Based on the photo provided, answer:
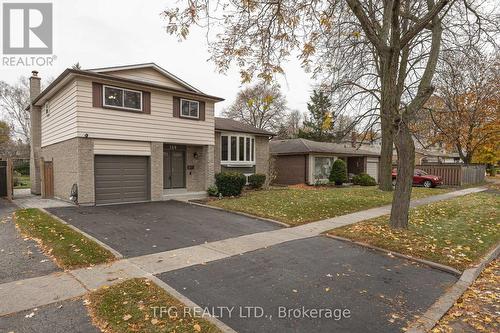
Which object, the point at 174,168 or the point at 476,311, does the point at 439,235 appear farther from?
the point at 174,168

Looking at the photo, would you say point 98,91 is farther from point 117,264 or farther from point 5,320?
point 5,320

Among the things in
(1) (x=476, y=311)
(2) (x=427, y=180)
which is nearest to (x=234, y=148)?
(1) (x=476, y=311)

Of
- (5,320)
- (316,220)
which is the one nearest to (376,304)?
(5,320)

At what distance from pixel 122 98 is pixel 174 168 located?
14.9ft

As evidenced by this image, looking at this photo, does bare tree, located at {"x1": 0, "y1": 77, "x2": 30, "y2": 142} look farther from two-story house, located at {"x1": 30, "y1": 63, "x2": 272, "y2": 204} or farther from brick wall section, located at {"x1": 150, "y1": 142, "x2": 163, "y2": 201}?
brick wall section, located at {"x1": 150, "y1": 142, "x2": 163, "y2": 201}

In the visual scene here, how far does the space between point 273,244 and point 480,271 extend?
4185 millimetres

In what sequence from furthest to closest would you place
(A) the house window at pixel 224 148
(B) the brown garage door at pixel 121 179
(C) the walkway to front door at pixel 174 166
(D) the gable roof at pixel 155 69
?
(A) the house window at pixel 224 148 < (C) the walkway to front door at pixel 174 166 < (D) the gable roof at pixel 155 69 < (B) the brown garage door at pixel 121 179

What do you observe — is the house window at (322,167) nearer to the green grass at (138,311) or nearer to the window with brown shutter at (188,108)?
the window with brown shutter at (188,108)

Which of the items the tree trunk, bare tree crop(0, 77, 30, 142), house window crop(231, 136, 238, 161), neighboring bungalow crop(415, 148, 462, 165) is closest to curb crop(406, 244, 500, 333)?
the tree trunk

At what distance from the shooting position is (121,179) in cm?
1306

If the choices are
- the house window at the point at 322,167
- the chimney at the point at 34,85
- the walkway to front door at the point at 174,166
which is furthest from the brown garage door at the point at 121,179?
the house window at the point at 322,167

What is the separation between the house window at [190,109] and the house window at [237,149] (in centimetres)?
289

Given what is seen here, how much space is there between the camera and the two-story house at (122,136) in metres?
11.9

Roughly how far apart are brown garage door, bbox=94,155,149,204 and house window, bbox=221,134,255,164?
5494 mm
